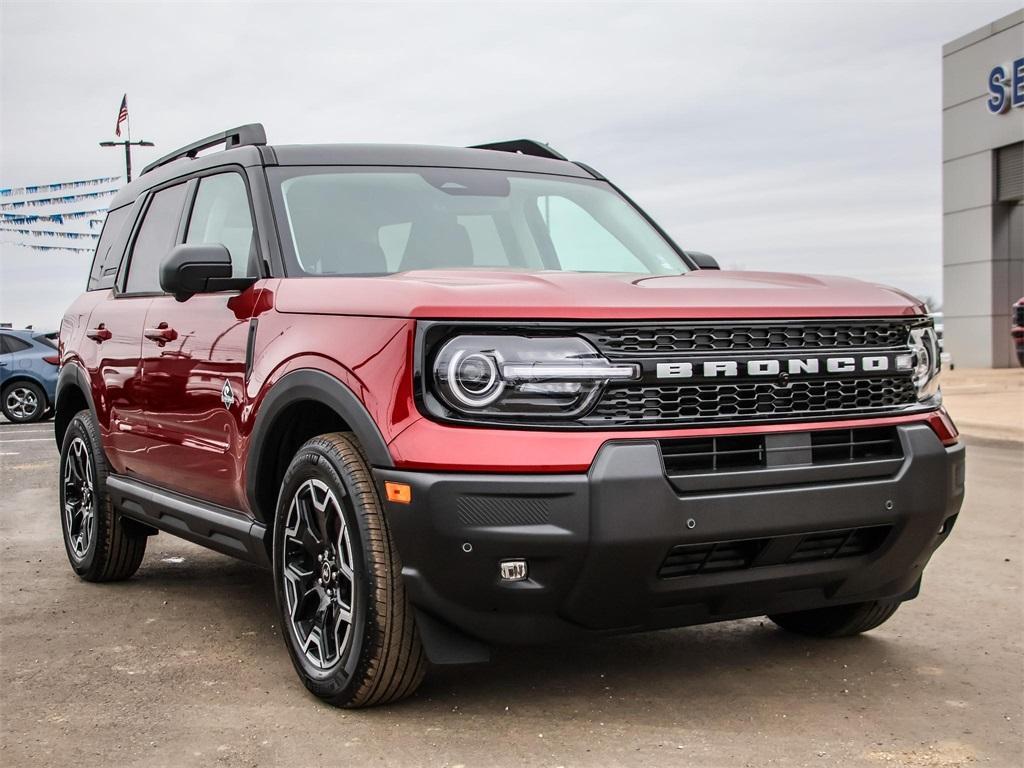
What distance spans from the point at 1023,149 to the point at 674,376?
2438cm

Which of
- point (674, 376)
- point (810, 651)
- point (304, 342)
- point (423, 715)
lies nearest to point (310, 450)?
point (304, 342)

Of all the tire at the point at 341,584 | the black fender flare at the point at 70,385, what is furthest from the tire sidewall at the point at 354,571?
the black fender flare at the point at 70,385

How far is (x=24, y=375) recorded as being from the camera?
20.5 m

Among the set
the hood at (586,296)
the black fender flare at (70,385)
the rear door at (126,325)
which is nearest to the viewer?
the hood at (586,296)

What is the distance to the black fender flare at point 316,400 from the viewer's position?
12.2 feet

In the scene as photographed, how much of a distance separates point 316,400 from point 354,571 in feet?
1.93

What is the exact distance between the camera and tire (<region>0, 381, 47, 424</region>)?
66.8 feet

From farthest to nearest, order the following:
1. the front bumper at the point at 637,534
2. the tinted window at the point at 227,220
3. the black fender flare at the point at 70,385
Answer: the black fender flare at the point at 70,385 < the tinted window at the point at 227,220 < the front bumper at the point at 637,534

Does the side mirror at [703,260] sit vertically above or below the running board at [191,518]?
above

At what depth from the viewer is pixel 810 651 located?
471 centimetres

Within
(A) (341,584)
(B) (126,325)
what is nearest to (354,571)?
(A) (341,584)

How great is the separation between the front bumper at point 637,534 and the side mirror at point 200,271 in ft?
4.35

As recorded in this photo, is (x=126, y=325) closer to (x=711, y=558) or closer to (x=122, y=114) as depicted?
(x=711, y=558)

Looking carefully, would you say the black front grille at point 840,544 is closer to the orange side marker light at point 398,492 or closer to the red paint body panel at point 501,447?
the red paint body panel at point 501,447
